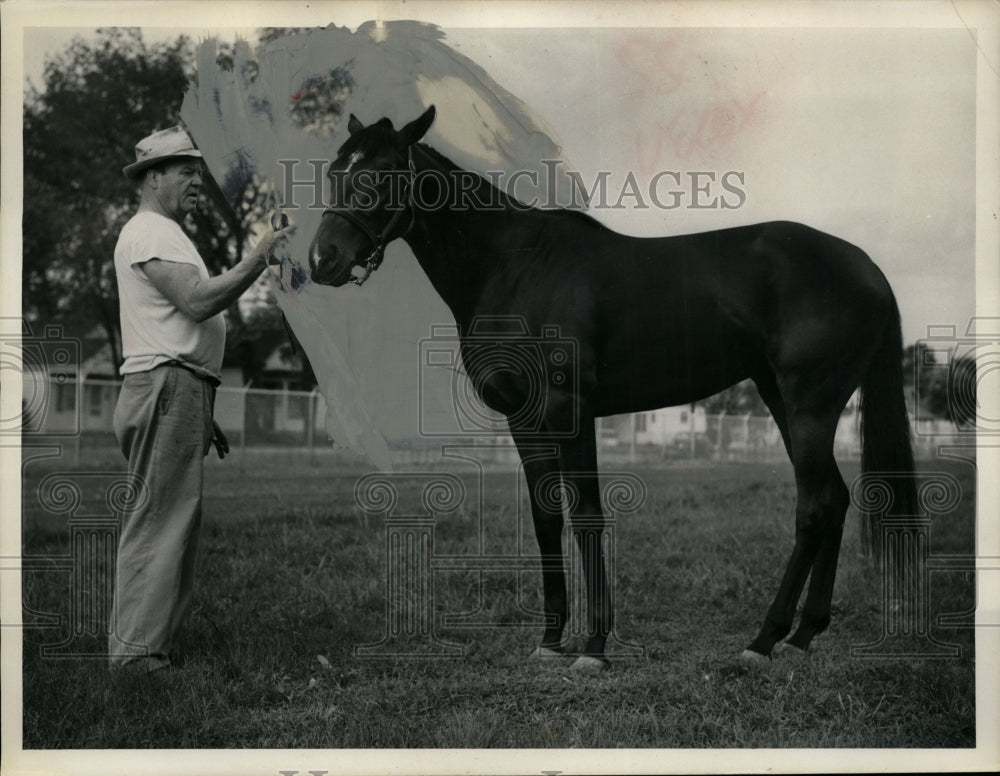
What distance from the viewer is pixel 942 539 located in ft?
11.3

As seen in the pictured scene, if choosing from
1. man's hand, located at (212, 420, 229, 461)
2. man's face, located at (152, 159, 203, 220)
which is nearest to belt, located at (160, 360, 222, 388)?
man's hand, located at (212, 420, 229, 461)

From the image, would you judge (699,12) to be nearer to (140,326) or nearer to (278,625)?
(140,326)

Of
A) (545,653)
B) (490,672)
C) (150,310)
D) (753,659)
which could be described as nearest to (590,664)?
(545,653)

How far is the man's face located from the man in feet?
0.21

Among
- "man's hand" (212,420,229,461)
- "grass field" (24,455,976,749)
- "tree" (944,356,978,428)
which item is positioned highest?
"tree" (944,356,978,428)

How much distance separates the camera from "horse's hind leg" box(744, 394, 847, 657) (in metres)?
3.36

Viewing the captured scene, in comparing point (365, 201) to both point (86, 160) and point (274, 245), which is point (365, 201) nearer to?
point (274, 245)

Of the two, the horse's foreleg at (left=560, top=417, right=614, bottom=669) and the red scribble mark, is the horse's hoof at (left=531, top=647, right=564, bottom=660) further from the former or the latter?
the red scribble mark

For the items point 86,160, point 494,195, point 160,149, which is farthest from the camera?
point 86,160

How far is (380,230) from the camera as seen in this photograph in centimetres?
343

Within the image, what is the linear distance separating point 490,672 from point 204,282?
6.28 feet

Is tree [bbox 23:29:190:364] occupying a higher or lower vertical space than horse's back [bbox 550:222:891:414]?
higher

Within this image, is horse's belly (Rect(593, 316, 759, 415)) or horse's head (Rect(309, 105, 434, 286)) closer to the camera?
horse's head (Rect(309, 105, 434, 286))

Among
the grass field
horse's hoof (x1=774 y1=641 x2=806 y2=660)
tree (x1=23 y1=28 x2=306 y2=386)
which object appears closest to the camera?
the grass field
